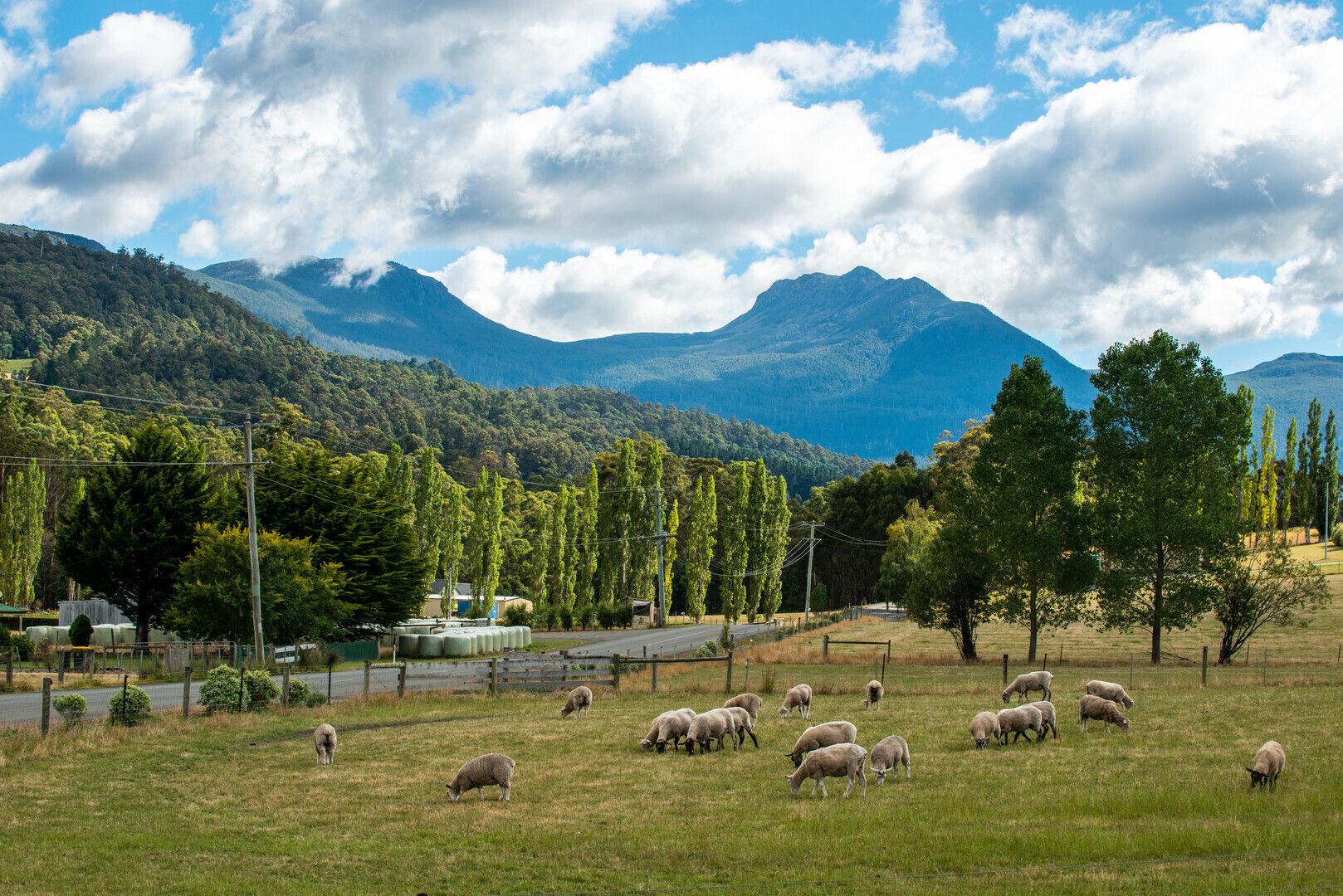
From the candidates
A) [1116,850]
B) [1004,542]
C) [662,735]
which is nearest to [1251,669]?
[1004,542]

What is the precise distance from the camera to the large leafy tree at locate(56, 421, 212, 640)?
59.5m

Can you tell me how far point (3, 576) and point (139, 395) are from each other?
97721 mm

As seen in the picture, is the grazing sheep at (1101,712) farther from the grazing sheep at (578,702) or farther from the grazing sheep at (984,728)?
the grazing sheep at (578,702)

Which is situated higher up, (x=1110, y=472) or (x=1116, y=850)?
(x=1110, y=472)

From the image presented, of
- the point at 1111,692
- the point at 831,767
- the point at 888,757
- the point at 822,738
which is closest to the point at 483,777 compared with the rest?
the point at 831,767

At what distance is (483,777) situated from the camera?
1739 centimetres

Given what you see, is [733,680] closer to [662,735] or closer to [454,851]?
[662,735]

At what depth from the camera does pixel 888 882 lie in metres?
12.5

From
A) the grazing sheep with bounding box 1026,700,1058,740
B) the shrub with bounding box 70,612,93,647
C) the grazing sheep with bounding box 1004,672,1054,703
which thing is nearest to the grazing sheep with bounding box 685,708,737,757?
the grazing sheep with bounding box 1026,700,1058,740

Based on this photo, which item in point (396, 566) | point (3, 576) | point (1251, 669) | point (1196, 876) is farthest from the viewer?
point (3, 576)

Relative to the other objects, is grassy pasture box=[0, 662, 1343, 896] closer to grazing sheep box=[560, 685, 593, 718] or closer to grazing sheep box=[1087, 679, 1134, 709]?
grazing sheep box=[1087, 679, 1134, 709]

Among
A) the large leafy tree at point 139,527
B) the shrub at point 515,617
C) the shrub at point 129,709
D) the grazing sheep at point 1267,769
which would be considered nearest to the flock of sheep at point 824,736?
the grazing sheep at point 1267,769

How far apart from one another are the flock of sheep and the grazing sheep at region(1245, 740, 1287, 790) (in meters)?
0.01

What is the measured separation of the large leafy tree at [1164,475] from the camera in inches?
1922
